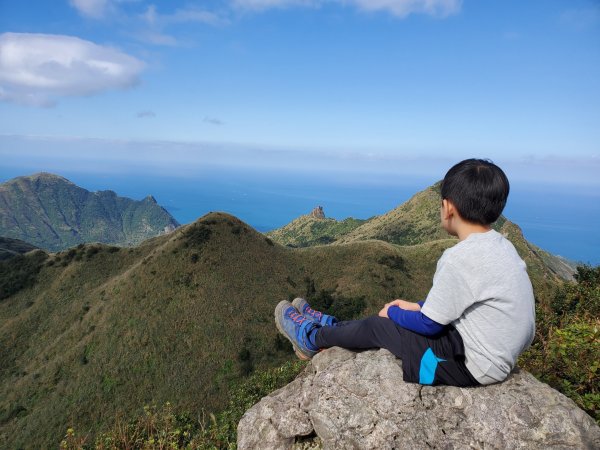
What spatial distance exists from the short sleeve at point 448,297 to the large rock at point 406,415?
1.23 metres

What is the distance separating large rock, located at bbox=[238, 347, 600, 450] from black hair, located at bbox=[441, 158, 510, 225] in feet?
7.95

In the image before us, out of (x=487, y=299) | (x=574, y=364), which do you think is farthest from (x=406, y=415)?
(x=574, y=364)

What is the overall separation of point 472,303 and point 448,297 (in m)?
0.30

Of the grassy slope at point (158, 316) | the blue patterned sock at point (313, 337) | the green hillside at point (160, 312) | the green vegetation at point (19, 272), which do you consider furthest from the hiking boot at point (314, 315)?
the green vegetation at point (19, 272)

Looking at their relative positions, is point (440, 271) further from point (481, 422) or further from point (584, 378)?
point (584, 378)

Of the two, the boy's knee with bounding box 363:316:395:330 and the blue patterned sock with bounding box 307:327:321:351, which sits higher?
the boy's knee with bounding box 363:316:395:330

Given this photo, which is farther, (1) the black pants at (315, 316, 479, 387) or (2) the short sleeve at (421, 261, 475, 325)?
(1) the black pants at (315, 316, 479, 387)

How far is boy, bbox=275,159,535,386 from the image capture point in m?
4.45

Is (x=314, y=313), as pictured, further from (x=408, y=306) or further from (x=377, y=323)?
(x=408, y=306)

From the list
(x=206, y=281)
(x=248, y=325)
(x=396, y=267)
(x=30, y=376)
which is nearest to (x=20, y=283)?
(x=30, y=376)

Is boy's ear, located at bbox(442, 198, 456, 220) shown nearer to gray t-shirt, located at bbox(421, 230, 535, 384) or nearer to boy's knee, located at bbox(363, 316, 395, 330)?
gray t-shirt, located at bbox(421, 230, 535, 384)

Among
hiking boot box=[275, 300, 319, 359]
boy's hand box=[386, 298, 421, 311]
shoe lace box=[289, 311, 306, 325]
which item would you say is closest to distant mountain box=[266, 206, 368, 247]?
hiking boot box=[275, 300, 319, 359]

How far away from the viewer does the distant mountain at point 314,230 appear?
168750mm

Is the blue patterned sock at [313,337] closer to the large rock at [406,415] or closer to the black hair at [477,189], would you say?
the large rock at [406,415]
